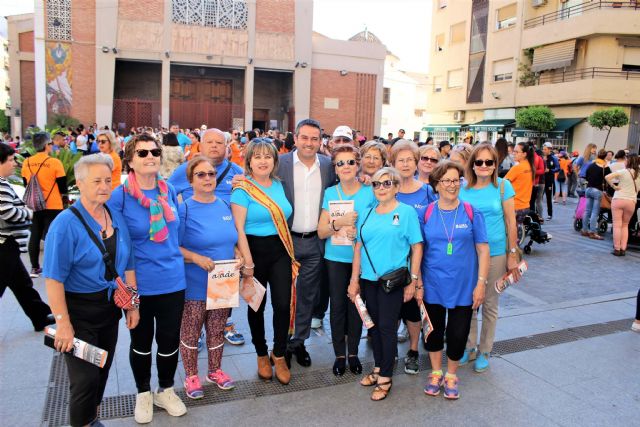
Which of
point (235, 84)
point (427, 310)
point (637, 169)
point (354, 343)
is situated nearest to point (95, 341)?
point (354, 343)

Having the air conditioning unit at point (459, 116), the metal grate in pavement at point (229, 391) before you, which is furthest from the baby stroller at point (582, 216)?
the air conditioning unit at point (459, 116)

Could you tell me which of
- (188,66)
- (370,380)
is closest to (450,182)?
(370,380)

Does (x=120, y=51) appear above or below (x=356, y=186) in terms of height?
above

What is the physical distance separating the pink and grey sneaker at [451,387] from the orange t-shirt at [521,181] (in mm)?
4675

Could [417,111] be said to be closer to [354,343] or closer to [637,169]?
[637,169]

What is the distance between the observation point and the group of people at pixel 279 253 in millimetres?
2941

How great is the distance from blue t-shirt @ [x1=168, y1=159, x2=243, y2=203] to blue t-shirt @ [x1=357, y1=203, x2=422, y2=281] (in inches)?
53.6

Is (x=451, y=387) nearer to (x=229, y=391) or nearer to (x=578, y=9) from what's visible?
(x=229, y=391)

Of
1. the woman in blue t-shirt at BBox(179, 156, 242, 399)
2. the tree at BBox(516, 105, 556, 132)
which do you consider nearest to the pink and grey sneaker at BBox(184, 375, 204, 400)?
the woman in blue t-shirt at BBox(179, 156, 242, 399)

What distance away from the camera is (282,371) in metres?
4.04

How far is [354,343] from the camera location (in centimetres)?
428

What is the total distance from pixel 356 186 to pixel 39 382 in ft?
9.64

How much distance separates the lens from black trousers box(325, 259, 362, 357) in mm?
4152

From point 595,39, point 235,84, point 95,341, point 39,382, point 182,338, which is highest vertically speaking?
point 595,39
